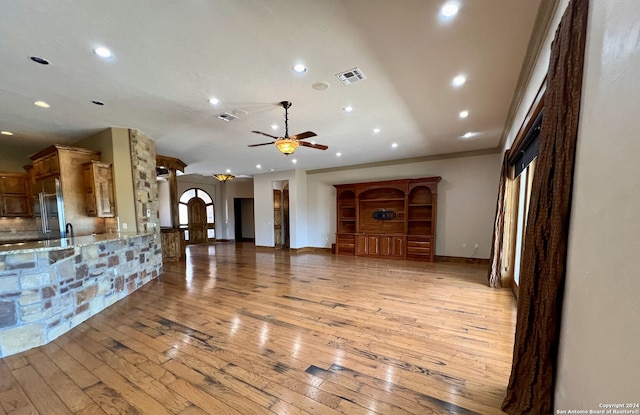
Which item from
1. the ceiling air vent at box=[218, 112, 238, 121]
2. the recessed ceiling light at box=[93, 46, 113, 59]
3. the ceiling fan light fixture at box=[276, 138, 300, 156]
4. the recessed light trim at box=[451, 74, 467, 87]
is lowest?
the ceiling fan light fixture at box=[276, 138, 300, 156]

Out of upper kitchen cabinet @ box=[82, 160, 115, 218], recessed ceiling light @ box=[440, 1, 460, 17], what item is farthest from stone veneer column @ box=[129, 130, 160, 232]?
recessed ceiling light @ box=[440, 1, 460, 17]

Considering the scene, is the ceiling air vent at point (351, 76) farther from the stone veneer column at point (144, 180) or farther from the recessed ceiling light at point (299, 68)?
the stone veneer column at point (144, 180)

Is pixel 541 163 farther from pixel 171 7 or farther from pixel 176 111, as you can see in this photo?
Result: pixel 176 111

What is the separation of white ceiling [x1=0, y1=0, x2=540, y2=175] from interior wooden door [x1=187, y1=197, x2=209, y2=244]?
6.97 m

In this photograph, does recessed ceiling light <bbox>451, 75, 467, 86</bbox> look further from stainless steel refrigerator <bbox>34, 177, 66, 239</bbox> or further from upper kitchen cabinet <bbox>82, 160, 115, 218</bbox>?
stainless steel refrigerator <bbox>34, 177, 66, 239</bbox>

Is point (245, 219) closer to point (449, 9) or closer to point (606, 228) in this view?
point (449, 9)

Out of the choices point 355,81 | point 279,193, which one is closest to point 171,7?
point 355,81

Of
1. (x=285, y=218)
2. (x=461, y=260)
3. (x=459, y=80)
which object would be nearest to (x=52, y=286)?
(x=459, y=80)

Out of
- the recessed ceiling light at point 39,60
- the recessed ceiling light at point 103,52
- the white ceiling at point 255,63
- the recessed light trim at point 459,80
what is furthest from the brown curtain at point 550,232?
the recessed ceiling light at point 39,60

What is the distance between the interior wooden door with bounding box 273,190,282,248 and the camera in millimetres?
9703

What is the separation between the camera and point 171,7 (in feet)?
6.19

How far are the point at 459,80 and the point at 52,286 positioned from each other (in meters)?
5.47

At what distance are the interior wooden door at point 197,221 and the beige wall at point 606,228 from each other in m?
12.6

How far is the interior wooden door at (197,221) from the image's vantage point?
11516 millimetres
